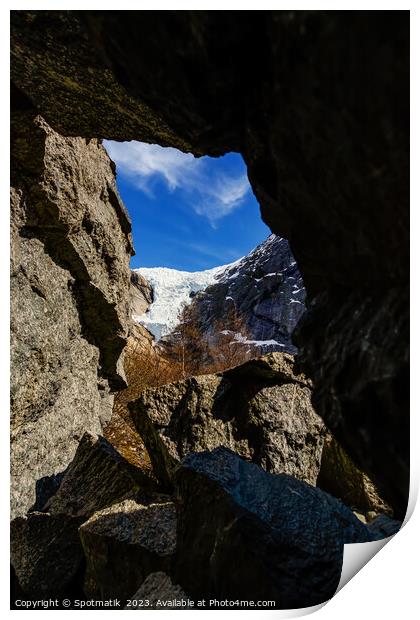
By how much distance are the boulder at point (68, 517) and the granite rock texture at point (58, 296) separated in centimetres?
23

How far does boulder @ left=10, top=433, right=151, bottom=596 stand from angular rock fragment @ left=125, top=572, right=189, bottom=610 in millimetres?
864

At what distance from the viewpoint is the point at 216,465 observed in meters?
2.93

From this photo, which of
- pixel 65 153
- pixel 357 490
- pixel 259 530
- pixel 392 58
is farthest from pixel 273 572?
pixel 65 153

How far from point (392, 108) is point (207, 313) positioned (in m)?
22.6

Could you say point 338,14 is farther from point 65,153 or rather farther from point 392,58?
point 65,153

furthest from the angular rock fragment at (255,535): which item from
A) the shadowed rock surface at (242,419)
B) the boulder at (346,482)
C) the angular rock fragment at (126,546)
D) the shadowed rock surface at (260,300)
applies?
the shadowed rock surface at (260,300)

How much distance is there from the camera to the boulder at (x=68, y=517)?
9.73 ft

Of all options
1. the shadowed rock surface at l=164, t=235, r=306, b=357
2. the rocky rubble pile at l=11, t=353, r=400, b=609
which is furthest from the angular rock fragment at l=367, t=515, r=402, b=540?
the shadowed rock surface at l=164, t=235, r=306, b=357

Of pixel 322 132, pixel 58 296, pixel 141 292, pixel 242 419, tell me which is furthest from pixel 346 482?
pixel 141 292

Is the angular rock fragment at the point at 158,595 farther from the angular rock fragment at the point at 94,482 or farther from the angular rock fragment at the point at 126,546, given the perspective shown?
the angular rock fragment at the point at 94,482

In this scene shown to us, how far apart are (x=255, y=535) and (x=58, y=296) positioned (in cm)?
346

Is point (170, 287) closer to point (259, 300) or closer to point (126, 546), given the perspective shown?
point (259, 300)

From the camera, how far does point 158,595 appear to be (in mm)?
2336

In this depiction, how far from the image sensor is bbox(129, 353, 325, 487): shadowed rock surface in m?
4.05
